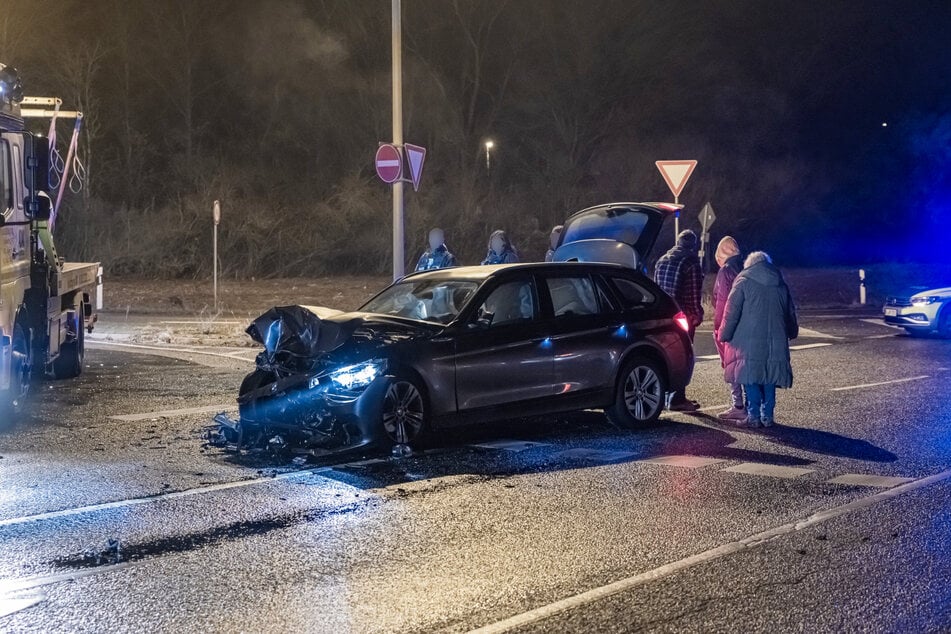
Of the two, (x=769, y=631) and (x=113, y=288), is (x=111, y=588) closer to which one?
(x=769, y=631)

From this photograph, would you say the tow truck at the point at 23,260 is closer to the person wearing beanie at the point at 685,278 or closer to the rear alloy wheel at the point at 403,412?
the rear alloy wheel at the point at 403,412

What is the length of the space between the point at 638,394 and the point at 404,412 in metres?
2.66

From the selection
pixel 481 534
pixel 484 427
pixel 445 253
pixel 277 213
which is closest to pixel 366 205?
pixel 277 213

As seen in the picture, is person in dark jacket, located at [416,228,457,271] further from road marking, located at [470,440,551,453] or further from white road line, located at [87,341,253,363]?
road marking, located at [470,440,551,453]

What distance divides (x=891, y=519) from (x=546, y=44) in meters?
40.1

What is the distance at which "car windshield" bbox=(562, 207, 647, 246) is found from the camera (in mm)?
12555

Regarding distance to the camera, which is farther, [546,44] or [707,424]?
[546,44]

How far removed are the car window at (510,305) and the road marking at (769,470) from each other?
2.30 metres

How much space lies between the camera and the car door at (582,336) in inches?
379

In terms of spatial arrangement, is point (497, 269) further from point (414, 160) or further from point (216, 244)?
point (216, 244)

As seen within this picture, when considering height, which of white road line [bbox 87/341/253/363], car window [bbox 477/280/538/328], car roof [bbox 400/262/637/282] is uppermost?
car roof [bbox 400/262/637/282]

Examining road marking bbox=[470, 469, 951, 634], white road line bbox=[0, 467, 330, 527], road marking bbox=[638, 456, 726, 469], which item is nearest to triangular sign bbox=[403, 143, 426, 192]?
road marking bbox=[638, 456, 726, 469]

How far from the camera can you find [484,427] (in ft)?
33.6

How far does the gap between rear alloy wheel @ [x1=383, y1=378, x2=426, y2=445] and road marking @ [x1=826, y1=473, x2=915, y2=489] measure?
10.3 feet
